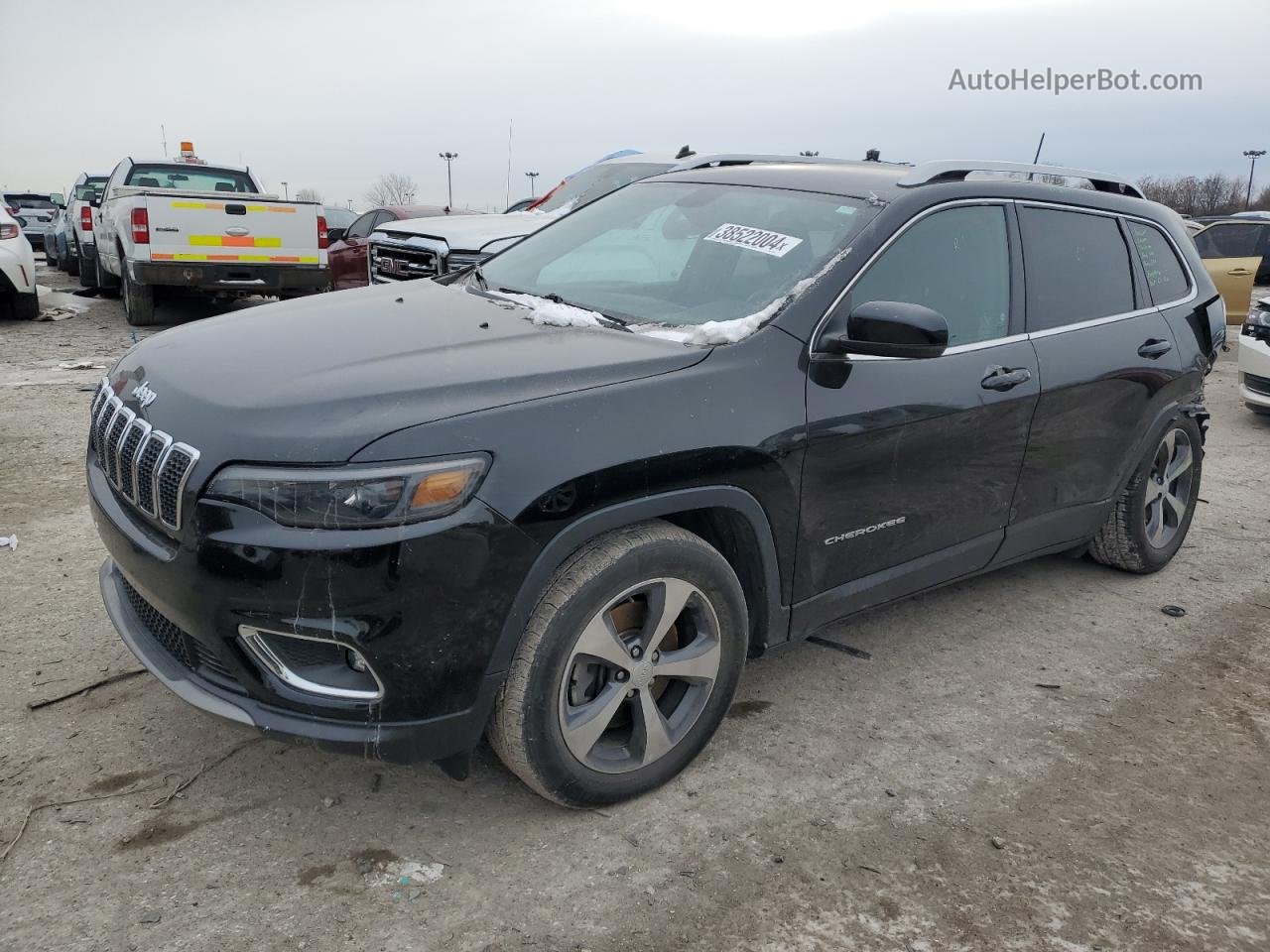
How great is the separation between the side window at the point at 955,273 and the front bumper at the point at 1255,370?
19.2ft

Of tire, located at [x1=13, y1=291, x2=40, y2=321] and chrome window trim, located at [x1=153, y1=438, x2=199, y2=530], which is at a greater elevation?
chrome window trim, located at [x1=153, y1=438, x2=199, y2=530]

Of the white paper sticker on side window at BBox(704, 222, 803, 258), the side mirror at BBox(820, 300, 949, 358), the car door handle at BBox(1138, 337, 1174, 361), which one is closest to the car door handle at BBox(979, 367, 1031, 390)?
the side mirror at BBox(820, 300, 949, 358)

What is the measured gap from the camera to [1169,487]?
4.64 meters

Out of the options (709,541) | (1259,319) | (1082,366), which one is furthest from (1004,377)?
(1259,319)

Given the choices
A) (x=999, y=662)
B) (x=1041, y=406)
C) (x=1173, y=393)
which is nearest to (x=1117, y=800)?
(x=999, y=662)

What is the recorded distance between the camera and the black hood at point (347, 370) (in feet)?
7.43

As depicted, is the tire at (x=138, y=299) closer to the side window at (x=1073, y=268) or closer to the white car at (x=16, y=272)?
the white car at (x=16, y=272)

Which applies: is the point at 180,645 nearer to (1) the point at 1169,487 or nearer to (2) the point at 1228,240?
(1) the point at 1169,487

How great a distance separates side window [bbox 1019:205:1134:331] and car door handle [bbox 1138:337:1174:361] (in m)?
0.17

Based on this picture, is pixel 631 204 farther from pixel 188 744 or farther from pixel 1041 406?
pixel 188 744

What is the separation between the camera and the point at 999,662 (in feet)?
12.3

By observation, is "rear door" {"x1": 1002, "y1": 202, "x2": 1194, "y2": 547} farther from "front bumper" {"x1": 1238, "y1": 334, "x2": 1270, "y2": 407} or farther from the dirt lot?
"front bumper" {"x1": 1238, "y1": 334, "x2": 1270, "y2": 407}

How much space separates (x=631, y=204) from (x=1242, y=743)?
2.86 metres

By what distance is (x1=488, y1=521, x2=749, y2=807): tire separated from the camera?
243 centimetres
